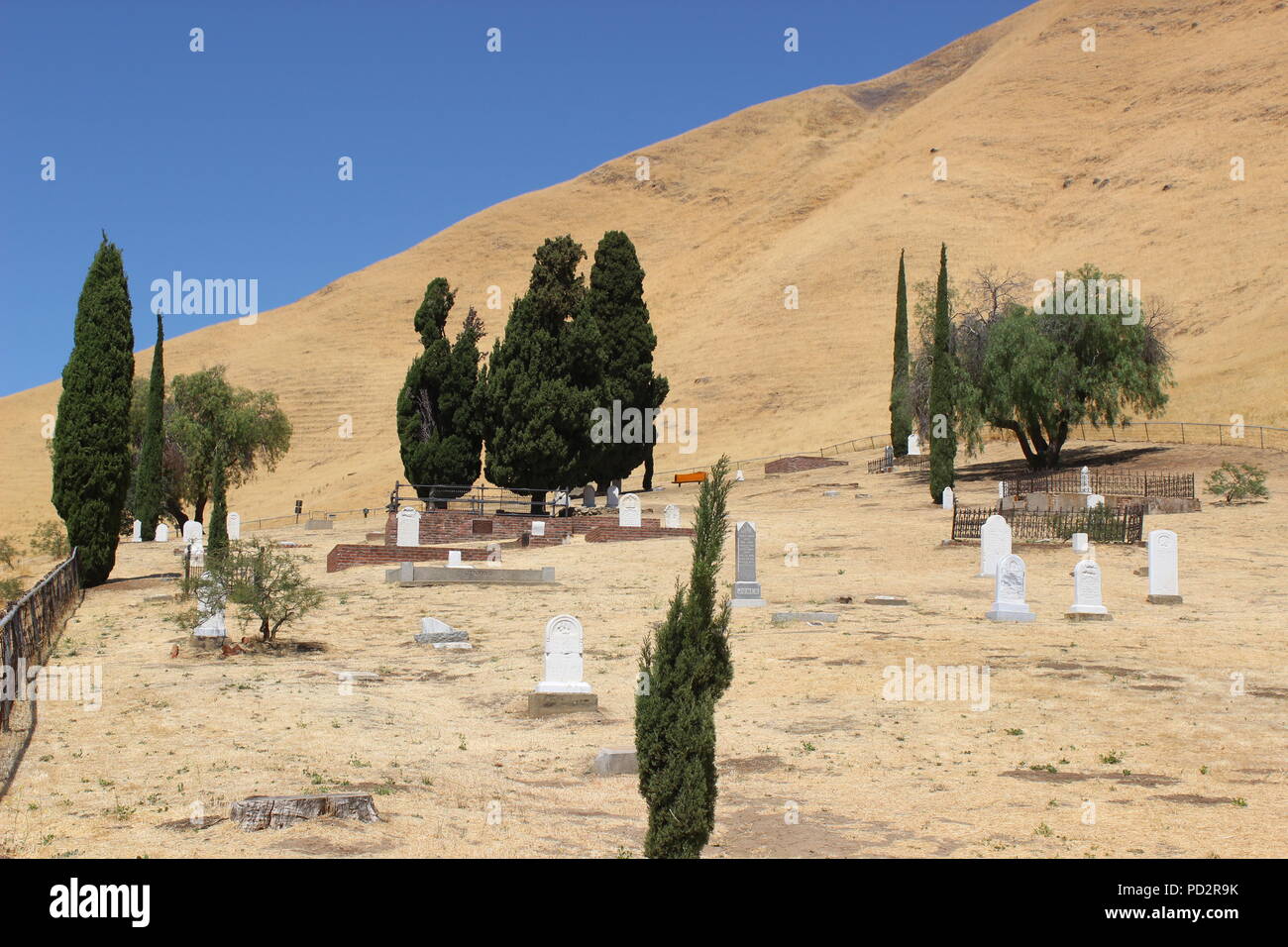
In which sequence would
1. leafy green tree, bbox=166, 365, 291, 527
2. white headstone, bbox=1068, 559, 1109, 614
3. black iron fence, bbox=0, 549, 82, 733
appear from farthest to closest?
leafy green tree, bbox=166, 365, 291, 527
white headstone, bbox=1068, 559, 1109, 614
black iron fence, bbox=0, 549, 82, 733

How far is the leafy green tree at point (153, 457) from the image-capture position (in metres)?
38.4

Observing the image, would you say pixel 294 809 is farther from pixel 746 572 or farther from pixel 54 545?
pixel 54 545

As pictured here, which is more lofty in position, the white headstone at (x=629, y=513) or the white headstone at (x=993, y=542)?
the white headstone at (x=629, y=513)

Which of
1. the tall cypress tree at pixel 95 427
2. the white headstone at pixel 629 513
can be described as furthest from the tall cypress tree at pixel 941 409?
the tall cypress tree at pixel 95 427

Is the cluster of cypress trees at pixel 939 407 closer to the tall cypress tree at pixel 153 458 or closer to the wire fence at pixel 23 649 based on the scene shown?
the tall cypress tree at pixel 153 458

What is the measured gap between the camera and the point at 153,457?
3912 centimetres

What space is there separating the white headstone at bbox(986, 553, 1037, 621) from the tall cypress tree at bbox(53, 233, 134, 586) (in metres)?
19.0

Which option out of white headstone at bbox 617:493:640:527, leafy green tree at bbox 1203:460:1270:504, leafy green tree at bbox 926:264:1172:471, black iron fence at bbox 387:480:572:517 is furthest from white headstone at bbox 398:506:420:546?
leafy green tree at bbox 1203:460:1270:504

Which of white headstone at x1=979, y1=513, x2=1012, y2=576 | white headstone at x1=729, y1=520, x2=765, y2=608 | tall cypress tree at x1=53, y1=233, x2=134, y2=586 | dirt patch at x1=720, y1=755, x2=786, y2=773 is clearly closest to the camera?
dirt patch at x1=720, y1=755, x2=786, y2=773

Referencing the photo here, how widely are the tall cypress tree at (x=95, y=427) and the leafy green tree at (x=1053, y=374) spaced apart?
27.9m

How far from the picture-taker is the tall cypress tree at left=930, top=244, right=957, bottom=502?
37531 mm

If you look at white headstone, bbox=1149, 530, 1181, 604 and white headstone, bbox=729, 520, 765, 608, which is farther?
white headstone, bbox=729, 520, 765, 608

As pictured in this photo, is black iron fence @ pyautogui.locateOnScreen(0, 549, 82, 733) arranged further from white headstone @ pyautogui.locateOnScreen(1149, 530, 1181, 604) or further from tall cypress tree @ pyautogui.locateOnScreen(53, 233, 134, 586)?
white headstone @ pyautogui.locateOnScreen(1149, 530, 1181, 604)

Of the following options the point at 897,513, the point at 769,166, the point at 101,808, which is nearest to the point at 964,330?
the point at 897,513
